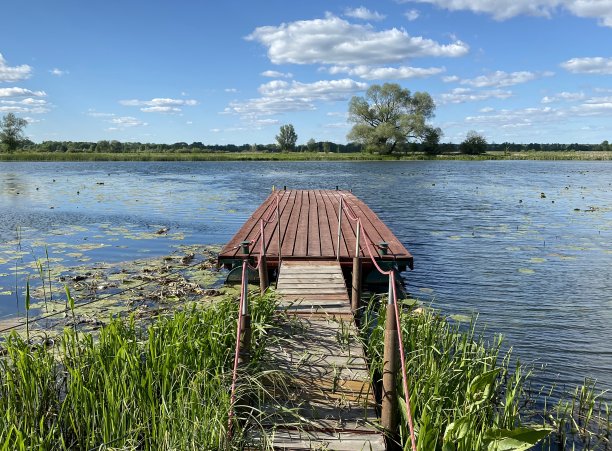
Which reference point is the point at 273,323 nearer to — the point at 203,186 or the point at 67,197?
the point at 67,197

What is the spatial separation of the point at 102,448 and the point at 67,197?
30303 millimetres

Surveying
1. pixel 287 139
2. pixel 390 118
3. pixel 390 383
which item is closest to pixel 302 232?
pixel 390 383

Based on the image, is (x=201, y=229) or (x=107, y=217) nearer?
(x=201, y=229)

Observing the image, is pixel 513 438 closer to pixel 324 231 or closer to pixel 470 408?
pixel 470 408

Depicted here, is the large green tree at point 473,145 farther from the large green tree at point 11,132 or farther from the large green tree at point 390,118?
the large green tree at point 11,132

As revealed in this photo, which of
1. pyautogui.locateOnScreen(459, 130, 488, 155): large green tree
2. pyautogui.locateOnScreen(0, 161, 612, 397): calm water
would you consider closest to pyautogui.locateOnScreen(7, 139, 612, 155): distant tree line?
pyautogui.locateOnScreen(459, 130, 488, 155): large green tree

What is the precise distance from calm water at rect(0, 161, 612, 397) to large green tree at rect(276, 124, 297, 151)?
3913 inches

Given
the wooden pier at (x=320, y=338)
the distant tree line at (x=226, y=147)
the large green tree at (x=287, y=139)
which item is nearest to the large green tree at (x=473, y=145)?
the distant tree line at (x=226, y=147)

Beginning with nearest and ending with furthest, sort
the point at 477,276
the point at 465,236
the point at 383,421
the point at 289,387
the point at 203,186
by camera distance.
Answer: the point at 383,421 < the point at 289,387 < the point at 477,276 < the point at 465,236 < the point at 203,186

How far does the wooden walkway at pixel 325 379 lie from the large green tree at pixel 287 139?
420 ft

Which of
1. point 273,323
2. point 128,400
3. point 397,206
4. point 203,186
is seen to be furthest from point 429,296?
point 203,186

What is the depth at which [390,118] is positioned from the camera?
85.8 metres

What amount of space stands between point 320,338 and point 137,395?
8.10 feet

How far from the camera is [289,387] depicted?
5.22 metres
